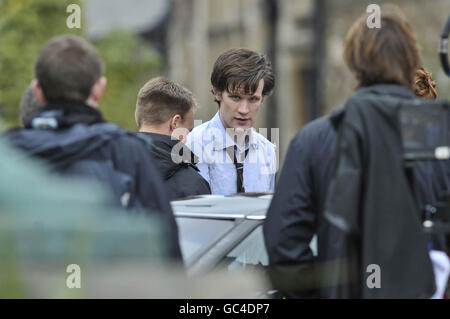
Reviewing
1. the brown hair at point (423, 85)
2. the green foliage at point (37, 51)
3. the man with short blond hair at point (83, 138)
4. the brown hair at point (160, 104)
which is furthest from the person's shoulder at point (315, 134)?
the green foliage at point (37, 51)

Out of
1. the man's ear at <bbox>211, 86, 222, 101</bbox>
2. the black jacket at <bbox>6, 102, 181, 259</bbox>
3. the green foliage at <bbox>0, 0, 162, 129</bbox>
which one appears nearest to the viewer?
the black jacket at <bbox>6, 102, 181, 259</bbox>

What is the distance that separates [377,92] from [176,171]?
1910mm

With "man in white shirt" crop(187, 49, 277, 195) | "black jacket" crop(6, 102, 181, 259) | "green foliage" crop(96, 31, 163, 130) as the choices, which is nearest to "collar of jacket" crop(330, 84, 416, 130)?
"black jacket" crop(6, 102, 181, 259)

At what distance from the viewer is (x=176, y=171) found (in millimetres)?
5625

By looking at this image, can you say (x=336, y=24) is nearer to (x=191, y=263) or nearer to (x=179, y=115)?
(x=179, y=115)

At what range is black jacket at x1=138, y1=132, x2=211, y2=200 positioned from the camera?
5.57 metres

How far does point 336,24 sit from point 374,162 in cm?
1971

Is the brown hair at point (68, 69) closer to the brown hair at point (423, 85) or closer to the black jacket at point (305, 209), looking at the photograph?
the black jacket at point (305, 209)

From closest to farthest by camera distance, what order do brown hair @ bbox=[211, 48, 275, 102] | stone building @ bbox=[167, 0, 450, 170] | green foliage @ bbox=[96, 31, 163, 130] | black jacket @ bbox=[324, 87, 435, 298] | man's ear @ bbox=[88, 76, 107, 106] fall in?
black jacket @ bbox=[324, 87, 435, 298], man's ear @ bbox=[88, 76, 107, 106], brown hair @ bbox=[211, 48, 275, 102], stone building @ bbox=[167, 0, 450, 170], green foliage @ bbox=[96, 31, 163, 130]

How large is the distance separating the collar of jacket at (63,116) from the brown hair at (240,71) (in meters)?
1.79

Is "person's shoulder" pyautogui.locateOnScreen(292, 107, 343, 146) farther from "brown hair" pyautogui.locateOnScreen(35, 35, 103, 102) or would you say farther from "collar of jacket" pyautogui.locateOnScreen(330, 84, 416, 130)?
"brown hair" pyautogui.locateOnScreen(35, 35, 103, 102)

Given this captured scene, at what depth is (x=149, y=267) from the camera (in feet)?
10.9

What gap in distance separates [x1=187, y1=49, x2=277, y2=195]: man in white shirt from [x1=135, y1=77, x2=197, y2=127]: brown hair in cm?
22
